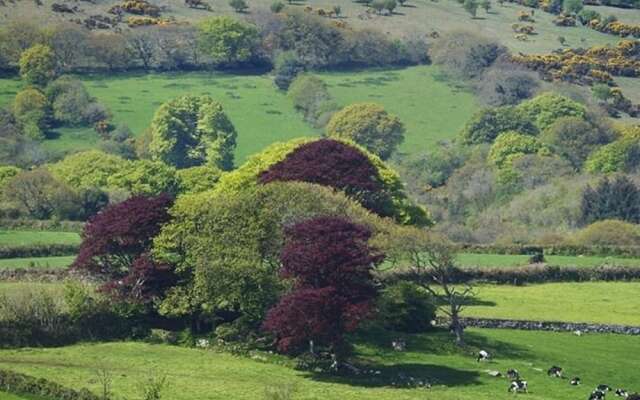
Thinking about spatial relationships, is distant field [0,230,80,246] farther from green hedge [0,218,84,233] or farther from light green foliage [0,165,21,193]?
light green foliage [0,165,21,193]

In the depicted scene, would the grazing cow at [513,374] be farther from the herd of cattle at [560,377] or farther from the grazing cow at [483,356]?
the grazing cow at [483,356]

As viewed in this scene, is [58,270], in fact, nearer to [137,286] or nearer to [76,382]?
[137,286]

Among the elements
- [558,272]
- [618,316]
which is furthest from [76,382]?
Answer: [558,272]

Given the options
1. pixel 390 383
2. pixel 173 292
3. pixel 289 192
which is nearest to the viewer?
pixel 390 383

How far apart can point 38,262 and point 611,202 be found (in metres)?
75.2

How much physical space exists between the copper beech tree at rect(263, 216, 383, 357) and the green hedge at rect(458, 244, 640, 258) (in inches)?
1500

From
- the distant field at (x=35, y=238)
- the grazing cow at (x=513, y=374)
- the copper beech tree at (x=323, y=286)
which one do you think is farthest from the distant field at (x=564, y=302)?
the distant field at (x=35, y=238)

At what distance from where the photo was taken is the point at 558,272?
406 ft

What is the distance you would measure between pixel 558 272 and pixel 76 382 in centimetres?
4854

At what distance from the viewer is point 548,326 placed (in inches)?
4230

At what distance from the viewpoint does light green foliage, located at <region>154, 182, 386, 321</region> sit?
9794cm

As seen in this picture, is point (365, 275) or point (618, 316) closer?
point (365, 275)

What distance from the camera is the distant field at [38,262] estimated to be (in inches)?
4493

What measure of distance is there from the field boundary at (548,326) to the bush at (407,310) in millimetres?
2100
